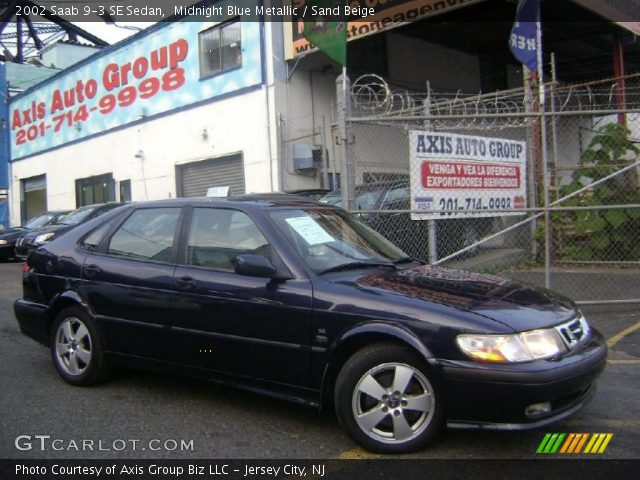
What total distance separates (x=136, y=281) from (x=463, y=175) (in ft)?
14.1

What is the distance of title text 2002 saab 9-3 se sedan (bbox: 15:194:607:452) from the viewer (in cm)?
317

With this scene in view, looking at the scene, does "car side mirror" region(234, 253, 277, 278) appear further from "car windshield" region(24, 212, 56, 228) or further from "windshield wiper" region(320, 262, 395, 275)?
"car windshield" region(24, 212, 56, 228)

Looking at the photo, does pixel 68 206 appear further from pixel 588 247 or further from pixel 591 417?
pixel 591 417

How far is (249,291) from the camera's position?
3.79 meters

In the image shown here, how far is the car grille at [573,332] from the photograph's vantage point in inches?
133

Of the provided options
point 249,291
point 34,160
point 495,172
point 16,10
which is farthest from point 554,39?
point 16,10

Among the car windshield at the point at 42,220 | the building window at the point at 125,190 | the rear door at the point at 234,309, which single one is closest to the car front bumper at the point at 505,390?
the rear door at the point at 234,309

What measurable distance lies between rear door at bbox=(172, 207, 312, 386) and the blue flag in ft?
22.9

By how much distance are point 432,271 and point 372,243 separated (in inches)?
20.7

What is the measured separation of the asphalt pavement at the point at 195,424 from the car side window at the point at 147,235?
1.06 meters

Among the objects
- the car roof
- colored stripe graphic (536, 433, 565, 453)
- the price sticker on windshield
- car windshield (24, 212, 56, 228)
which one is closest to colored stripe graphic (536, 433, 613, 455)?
colored stripe graphic (536, 433, 565, 453)

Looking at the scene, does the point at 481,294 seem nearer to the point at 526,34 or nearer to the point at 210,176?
the point at 526,34

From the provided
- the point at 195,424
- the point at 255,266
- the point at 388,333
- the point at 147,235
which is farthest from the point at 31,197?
the point at 388,333

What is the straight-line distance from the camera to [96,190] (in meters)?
21.2
